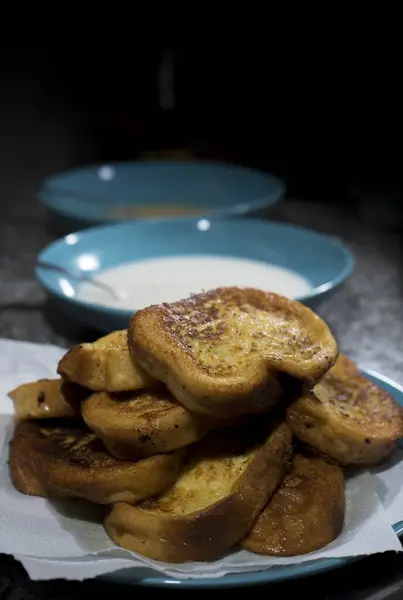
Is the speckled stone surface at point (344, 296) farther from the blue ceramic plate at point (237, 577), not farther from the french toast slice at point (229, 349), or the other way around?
the blue ceramic plate at point (237, 577)

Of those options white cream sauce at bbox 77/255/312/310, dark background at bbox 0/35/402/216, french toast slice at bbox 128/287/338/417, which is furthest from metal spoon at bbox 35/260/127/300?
dark background at bbox 0/35/402/216

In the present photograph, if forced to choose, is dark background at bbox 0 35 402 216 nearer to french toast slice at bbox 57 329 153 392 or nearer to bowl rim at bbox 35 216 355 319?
bowl rim at bbox 35 216 355 319

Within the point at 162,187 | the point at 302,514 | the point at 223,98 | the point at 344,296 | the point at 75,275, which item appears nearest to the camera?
the point at 302,514

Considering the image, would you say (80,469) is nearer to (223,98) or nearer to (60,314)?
(60,314)

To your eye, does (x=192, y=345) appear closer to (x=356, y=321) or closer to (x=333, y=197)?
(x=356, y=321)

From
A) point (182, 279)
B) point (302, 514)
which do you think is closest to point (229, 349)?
point (302, 514)

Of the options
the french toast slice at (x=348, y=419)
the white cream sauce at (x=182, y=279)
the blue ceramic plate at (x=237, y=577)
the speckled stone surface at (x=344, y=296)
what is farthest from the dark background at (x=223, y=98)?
the blue ceramic plate at (x=237, y=577)

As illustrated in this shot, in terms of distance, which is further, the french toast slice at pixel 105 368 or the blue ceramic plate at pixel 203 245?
the blue ceramic plate at pixel 203 245
